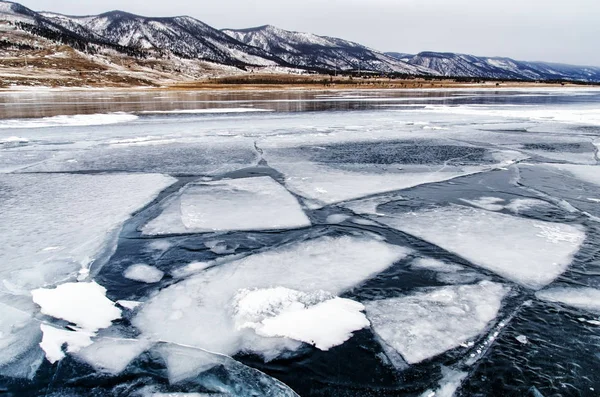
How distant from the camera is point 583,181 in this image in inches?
231

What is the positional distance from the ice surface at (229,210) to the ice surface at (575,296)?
2274mm

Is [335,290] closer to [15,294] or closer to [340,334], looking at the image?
[340,334]

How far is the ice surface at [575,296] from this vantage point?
272 cm

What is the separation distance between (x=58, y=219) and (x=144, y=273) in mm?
1764

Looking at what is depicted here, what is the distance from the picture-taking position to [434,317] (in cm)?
259

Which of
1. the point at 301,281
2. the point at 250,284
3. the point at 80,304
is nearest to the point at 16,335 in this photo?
the point at 80,304

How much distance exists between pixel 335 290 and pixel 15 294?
2287 millimetres

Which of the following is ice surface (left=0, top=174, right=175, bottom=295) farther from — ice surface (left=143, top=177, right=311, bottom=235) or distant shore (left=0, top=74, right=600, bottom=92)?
distant shore (left=0, top=74, right=600, bottom=92)

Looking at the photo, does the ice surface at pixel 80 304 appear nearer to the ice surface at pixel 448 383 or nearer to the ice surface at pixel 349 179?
the ice surface at pixel 448 383

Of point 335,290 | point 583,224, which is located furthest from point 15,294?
point 583,224

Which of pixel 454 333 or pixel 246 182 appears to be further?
pixel 246 182

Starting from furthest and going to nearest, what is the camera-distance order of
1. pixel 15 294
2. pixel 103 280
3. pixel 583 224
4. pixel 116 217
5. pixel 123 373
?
pixel 116 217, pixel 583 224, pixel 103 280, pixel 15 294, pixel 123 373

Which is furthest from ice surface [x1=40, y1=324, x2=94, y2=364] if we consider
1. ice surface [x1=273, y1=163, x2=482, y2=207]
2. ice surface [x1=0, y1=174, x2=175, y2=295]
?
ice surface [x1=273, y1=163, x2=482, y2=207]

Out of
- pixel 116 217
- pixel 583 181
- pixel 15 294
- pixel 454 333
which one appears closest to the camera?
pixel 454 333
